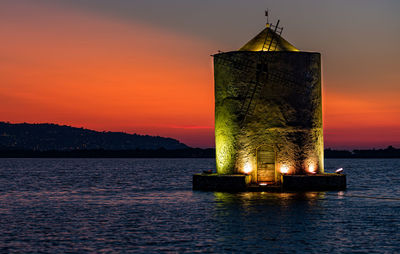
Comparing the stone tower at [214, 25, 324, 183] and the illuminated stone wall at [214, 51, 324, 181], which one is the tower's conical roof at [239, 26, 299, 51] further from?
the illuminated stone wall at [214, 51, 324, 181]

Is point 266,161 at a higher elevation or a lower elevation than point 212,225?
higher

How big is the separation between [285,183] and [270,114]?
328 cm

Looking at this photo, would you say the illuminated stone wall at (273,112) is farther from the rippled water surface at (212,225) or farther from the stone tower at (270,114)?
the rippled water surface at (212,225)

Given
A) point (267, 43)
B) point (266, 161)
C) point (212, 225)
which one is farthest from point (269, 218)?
point (267, 43)

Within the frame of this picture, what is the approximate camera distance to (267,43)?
95.9 feet

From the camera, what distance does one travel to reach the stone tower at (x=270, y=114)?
2828 cm

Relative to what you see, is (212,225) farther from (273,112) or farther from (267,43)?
(267,43)

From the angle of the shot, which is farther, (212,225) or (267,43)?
(267,43)

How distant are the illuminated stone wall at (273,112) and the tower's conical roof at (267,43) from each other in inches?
29.3

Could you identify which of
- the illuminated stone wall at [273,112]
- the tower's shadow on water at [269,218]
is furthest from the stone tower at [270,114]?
the tower's shadow on water at [269,218]

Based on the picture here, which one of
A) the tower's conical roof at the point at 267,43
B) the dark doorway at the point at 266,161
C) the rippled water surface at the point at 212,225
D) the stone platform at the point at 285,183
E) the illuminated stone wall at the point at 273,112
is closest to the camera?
the rippled water surface at the point at 212,225

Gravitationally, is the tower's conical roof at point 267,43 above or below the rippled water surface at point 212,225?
above

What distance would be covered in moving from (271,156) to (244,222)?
9.48m

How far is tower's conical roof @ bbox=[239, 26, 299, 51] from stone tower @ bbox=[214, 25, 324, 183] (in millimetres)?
72
